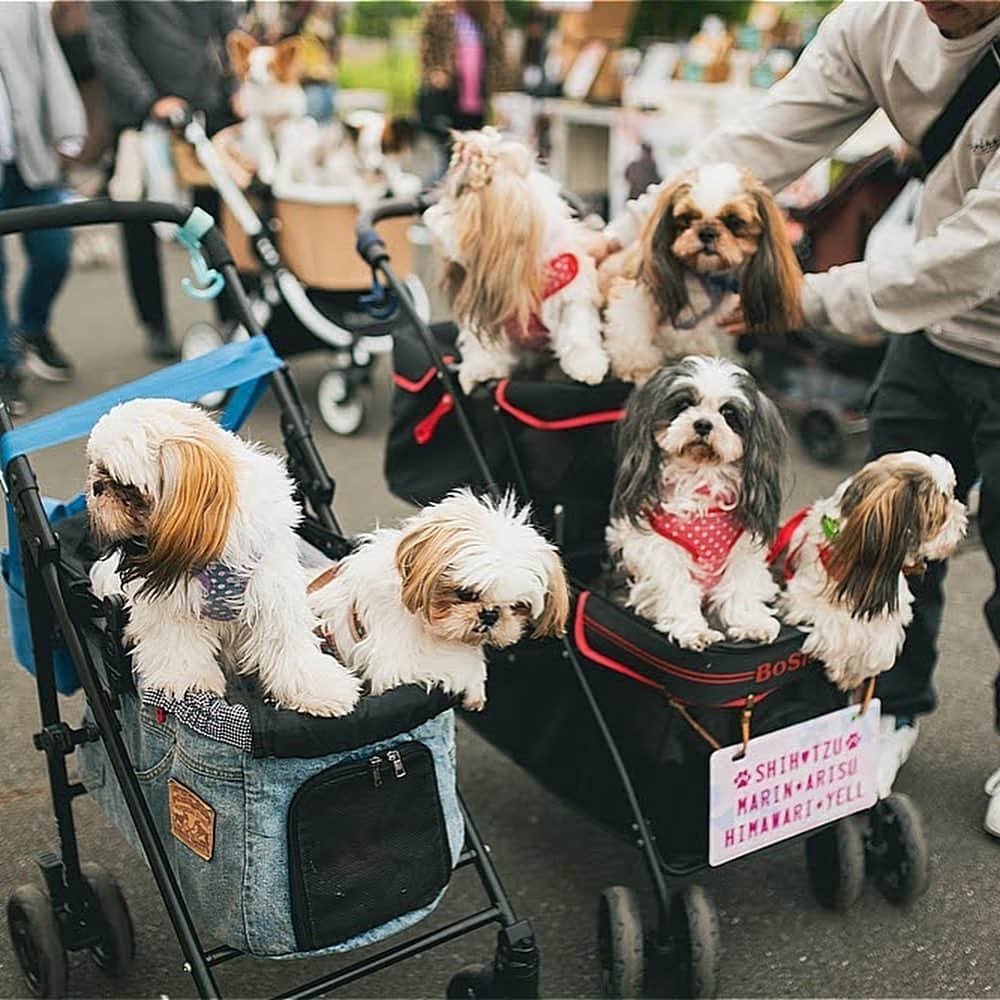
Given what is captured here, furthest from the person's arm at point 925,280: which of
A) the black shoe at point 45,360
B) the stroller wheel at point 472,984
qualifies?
the black shoe at point 45,360

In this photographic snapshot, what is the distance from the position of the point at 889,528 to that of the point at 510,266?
102 cm

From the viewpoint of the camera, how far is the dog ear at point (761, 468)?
2570 millimetres

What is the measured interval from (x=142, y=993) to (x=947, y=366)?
2.30 metres

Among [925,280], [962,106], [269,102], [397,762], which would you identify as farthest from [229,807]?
[269,102]

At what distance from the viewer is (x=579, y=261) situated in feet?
10.1

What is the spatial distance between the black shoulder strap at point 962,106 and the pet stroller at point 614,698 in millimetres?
931

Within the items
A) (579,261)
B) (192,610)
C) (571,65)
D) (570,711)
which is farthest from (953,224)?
(571,65)

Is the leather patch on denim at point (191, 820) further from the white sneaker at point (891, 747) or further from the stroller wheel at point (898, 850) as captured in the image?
the white sneaker at point (891, 747)

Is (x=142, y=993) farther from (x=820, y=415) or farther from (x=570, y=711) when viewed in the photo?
(x=820, y=415)

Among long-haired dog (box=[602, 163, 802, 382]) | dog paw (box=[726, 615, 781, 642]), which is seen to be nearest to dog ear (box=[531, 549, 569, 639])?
dog paw (box=[726, 615, 781, 642])

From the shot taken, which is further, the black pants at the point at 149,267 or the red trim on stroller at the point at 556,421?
the black pants at the point at 149,267

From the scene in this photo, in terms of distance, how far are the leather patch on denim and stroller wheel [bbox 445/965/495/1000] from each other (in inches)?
24.2

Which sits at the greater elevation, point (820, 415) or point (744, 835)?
point (744, 835)

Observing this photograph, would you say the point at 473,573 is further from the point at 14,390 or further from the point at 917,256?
the point at 14,390
